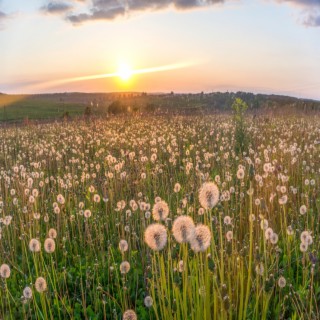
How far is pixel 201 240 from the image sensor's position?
2137 mm

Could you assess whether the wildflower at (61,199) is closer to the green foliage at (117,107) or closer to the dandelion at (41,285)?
the dandelion at (41,285)

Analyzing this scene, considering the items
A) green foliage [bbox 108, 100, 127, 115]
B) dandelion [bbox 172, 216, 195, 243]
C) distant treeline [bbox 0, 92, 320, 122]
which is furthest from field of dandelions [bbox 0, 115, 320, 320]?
green foliage [bbox 108, 100, 127, 115]

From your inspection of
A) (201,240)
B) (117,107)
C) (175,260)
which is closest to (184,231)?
(201,240)

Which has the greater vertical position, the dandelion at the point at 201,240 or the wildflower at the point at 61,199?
the dandelion at the point at 201,240

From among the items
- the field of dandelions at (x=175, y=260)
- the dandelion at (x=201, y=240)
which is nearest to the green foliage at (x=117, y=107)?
the field of dandelions at (x=175, y=260)

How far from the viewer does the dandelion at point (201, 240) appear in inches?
83.1

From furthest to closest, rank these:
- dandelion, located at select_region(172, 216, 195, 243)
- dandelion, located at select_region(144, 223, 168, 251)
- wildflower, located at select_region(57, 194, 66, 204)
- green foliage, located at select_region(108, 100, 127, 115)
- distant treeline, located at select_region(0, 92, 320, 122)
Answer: green foliage, located at select_region(108, 100, 127, 115) < distant treeline, located at select_region(0, 92, 320, 122) < wildflower, located at select_region(57, 194, 66, 204) < dandelion, located at select_region(144, 223, 168, 251) < dandelion, located at select_region(172, 216, 195, 243)

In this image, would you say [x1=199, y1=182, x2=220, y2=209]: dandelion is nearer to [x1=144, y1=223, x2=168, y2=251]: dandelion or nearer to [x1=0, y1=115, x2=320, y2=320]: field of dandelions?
[x1=0, y1=115, x2=320, y2=320]: field of dandelions

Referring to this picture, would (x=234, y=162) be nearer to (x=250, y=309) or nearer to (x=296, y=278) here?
(x=296, y=278)

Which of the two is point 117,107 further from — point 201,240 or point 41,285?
point 201,240

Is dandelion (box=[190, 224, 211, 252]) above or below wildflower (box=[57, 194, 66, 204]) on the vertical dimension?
above

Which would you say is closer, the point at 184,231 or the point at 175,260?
the point at 184,231

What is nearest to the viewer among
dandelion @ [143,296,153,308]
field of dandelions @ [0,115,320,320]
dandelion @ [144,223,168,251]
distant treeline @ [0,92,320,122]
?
dandelion @ [144,223,168,251]

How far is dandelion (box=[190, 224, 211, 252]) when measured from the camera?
83.1 inches
